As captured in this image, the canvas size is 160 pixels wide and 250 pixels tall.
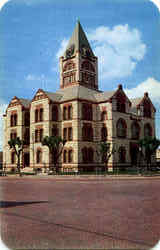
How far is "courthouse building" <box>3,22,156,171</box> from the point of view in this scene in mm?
50594

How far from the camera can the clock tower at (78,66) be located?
65.5 metres

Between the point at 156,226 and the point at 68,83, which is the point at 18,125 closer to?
the point at 68,83

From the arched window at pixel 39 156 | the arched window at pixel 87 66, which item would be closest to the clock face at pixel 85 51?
the arched window at pixel 87 66

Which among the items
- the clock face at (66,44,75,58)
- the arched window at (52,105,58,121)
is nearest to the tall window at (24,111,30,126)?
the arched window at (52,105,58,121)

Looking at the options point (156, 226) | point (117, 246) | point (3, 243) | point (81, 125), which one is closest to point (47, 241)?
point (3, 243)

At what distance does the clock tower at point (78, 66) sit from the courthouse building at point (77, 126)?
30.3ft

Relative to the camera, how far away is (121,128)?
54.7 metres

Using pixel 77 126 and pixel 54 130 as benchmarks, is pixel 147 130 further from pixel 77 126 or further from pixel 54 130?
pixel 54 130

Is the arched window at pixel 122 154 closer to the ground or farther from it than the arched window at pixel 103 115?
closer to the ground

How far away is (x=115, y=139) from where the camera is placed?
5225 centimetres

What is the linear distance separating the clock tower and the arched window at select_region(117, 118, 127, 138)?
15.6 metres

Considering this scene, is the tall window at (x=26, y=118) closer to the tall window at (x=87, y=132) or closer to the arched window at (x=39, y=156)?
the arched window at (x=39, y=156)

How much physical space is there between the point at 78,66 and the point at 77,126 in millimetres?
20453

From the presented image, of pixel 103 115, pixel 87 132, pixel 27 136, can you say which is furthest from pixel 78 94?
pixel 27 136
